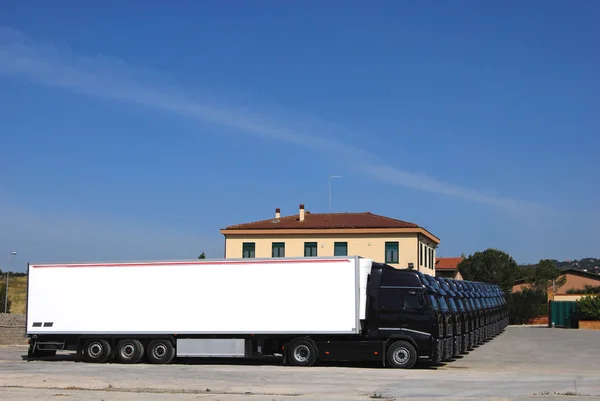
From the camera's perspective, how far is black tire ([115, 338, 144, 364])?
25906 mm

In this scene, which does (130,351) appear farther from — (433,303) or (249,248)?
(249,248)

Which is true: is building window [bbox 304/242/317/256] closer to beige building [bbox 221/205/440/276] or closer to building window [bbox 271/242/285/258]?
beige building [bbox 221/205/440/276]

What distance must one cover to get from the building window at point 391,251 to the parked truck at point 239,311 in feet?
97.6

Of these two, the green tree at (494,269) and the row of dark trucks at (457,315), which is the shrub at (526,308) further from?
the row of dark trucks at (457,315)

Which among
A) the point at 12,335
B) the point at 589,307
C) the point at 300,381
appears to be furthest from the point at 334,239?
the point at 300,381

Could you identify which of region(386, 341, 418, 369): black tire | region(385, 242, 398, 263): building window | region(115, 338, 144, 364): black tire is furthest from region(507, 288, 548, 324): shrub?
region(115, 338, 144, 364): black tire

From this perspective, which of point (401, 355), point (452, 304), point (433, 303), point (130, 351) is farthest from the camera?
point (452, 304)

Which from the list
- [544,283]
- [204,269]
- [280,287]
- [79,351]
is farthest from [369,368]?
[544,283]

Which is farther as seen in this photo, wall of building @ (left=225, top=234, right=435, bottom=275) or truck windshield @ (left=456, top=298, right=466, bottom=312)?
wall of building @ (left=225, top=234, right=435, bottom=275)

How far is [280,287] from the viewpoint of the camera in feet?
81.7

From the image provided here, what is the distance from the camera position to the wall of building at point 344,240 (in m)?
55.3

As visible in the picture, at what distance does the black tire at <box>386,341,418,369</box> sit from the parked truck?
0.10ft

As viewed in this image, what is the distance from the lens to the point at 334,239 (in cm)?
5631

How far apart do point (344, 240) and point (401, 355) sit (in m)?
32.4
